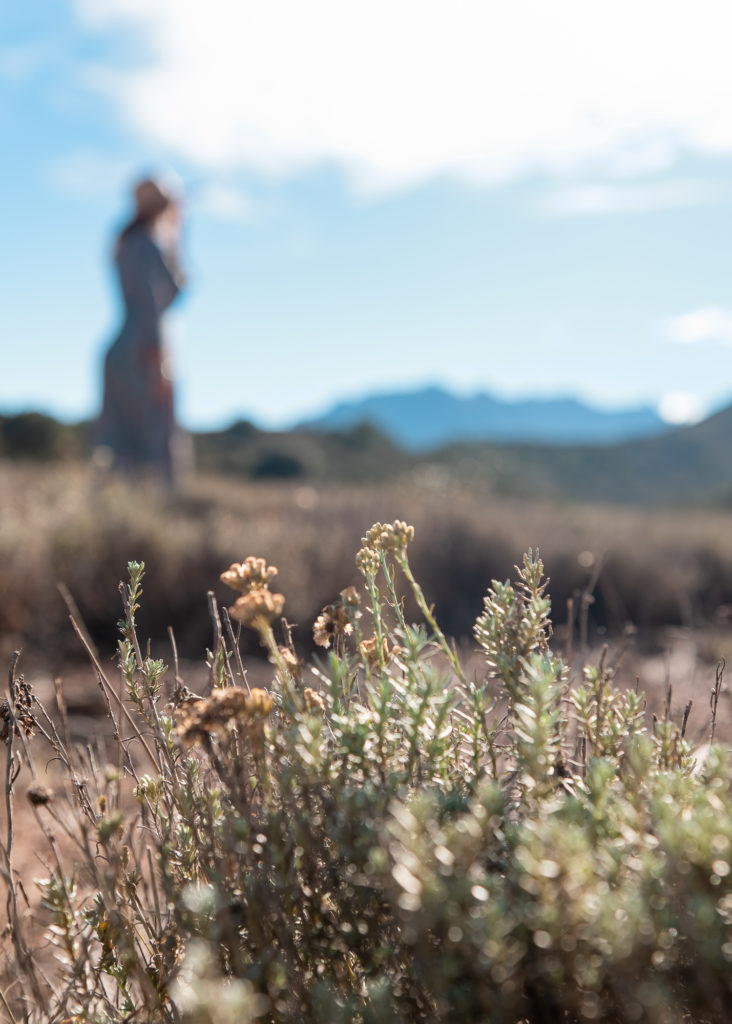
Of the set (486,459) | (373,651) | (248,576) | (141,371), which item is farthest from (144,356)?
(486,459)

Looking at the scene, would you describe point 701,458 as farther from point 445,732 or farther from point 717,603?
point 445,732

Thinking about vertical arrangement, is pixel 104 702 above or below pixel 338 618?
below

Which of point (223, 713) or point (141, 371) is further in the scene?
point (141, 371)

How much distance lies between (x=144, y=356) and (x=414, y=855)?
1547cm

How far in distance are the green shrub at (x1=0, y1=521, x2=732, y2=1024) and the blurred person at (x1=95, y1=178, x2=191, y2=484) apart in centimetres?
1412

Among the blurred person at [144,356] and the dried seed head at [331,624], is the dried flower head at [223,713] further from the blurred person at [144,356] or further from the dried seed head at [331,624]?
the blurred person at [144,356]

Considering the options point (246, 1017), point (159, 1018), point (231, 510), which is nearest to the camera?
point (246, 1017)

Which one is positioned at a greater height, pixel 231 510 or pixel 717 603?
pixel 231 510

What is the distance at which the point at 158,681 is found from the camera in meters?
1.49

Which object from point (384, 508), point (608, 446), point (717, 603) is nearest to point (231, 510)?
point (384, 508)

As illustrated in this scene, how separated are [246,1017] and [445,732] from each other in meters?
0.48

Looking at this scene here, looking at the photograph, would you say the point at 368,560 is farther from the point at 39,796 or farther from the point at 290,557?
the point at 290,557

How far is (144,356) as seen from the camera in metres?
15.4

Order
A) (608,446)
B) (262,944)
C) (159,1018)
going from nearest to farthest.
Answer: (262,944) < (159,1018) < (608,446)
